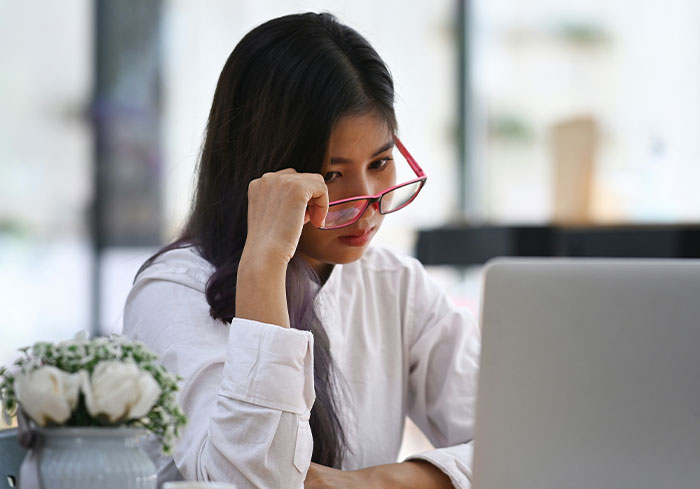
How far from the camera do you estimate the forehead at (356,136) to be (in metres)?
1.38

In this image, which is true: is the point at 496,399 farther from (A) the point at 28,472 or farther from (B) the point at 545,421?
(A) the point at 28,472

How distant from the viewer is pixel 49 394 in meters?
0.77

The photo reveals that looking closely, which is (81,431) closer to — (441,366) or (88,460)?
(88,460)

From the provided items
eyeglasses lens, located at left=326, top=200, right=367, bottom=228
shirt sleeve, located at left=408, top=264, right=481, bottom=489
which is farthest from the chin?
shirt sleeve, located at left=408, top=264, right=481, bottom=489

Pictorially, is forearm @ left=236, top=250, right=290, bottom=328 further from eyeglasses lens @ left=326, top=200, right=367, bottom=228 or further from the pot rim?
the pot rim

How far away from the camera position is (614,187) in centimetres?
457

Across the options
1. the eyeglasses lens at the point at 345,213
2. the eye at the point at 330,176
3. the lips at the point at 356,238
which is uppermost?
the eye at the point at 330,176

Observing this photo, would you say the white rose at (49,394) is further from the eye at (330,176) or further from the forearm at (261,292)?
the eye at (330,176)

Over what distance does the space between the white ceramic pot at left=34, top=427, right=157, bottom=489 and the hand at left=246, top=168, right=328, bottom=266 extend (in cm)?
43

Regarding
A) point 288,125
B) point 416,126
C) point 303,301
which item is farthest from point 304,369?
point 416,126

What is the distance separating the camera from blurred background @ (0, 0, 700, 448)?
375cm

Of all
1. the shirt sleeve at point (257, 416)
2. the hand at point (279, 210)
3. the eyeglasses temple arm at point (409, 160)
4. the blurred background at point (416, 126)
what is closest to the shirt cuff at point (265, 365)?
the shirt sleeve at point (257, 416)

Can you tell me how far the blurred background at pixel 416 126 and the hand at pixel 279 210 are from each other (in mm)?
1879

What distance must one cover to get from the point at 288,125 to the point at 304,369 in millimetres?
418
